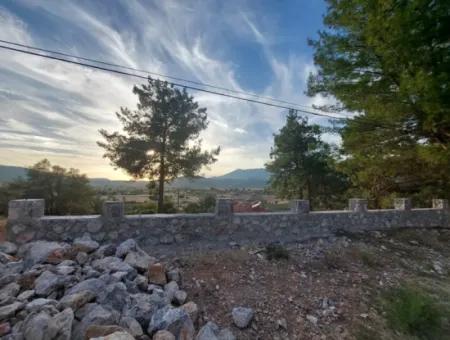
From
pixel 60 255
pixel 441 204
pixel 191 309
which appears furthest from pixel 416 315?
pixel 441 204

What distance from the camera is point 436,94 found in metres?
6.11

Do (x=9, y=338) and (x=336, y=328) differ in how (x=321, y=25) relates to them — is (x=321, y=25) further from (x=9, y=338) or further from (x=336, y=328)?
(x=9, y=338)

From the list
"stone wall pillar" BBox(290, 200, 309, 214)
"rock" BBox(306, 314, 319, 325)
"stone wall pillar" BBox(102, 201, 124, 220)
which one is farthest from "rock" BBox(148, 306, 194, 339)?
"stone wall pillar" BBox(290, 200, 309, 214)

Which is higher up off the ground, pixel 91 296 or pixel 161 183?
pixel 161 183

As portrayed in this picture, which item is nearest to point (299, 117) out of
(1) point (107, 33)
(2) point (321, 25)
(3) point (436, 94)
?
(2) point (321, 25)

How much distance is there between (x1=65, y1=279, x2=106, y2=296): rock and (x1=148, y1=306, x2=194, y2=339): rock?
0.87 m

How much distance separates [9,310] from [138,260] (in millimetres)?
1737

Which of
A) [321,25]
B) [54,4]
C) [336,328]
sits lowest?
[336,328]

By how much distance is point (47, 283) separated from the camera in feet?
11.0

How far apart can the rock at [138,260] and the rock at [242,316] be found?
1656mm

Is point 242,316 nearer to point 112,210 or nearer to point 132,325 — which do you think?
point 132,325

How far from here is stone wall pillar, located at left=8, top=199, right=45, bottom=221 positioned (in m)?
4.38

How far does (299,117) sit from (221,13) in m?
11.6

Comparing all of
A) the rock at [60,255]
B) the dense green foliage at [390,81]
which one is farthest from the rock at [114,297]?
the dense green foliage at [390,81]
